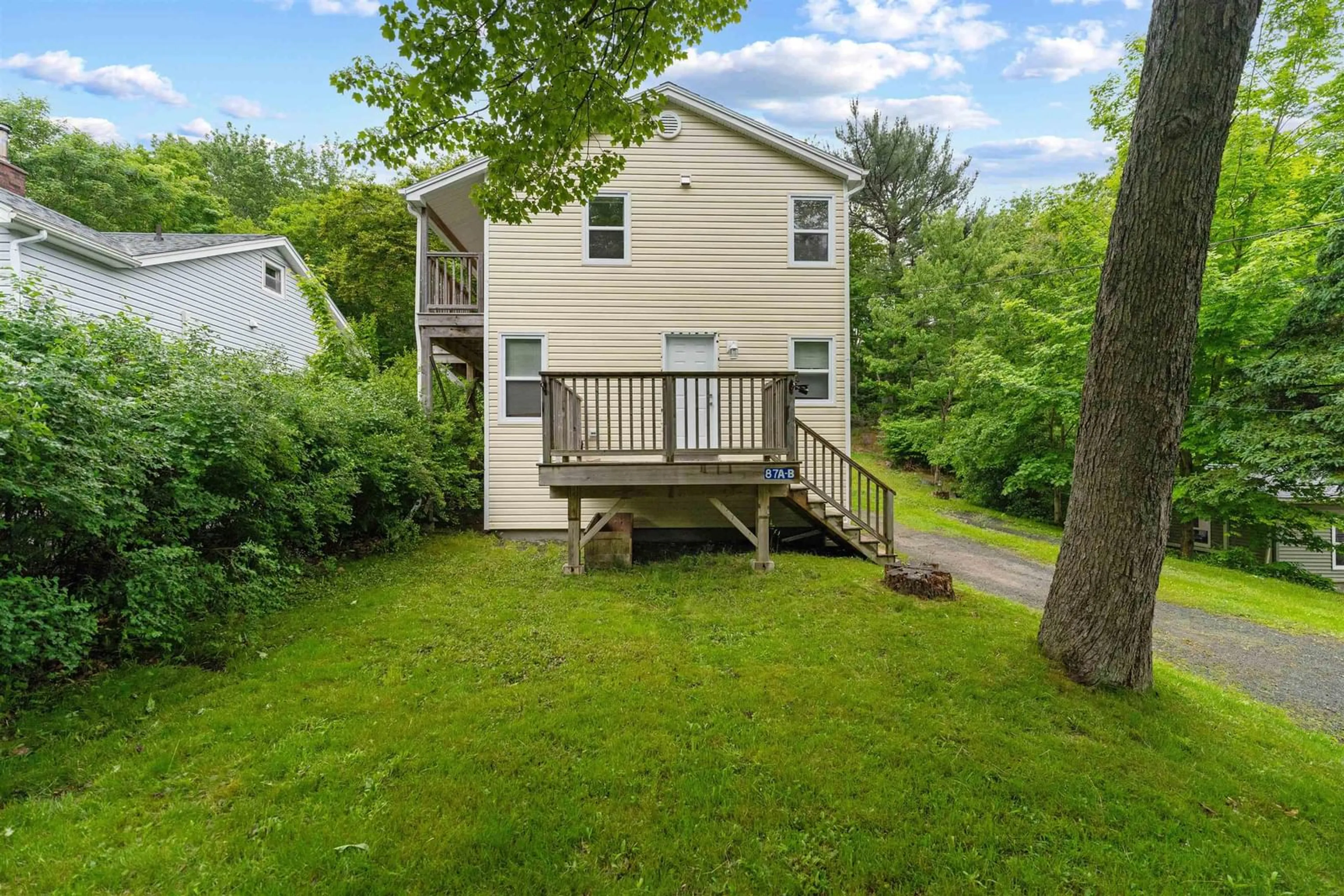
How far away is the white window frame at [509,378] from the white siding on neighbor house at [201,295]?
349 cm

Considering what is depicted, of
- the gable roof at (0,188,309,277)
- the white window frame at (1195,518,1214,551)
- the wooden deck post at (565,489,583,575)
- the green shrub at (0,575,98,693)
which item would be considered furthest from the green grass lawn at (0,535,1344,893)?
the white window frame at (1195,518,1214,551)

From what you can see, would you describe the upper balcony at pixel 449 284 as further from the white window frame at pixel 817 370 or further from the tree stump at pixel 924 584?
the tree stump at pixel 924 584

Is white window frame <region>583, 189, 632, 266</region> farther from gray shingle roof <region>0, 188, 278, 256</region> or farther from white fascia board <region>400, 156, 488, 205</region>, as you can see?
gray shingle roof <region>0, 188, 278, 256</region>

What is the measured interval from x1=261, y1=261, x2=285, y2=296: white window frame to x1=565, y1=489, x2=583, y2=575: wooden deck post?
1133cm

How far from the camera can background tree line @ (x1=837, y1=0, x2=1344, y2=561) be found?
30.0ft

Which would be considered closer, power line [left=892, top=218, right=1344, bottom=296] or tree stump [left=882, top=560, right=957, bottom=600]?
tree stump [left=882, top=560, right=957, bottom=600]

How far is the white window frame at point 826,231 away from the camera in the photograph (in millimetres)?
8383

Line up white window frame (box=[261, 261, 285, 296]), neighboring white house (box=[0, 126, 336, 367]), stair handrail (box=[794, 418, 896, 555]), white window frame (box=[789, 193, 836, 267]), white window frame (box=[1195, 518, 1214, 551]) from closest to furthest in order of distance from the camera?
stair handrail (box=[794, 418, 896, 555]), neighboring white house (box=[0, 126, 336, 367]), white window frame (box=[789, 193, 836, 267]), white window frame (box=[261, 261, 285, 296]), white window frame (box=[1195, 518, 1214, 551])

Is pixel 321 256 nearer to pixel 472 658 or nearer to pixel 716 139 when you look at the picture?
pixel 716 139

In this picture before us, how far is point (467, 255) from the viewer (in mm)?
8680

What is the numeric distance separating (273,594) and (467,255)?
20.2 ft

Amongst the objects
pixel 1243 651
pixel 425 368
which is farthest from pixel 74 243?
pixel 1243 651

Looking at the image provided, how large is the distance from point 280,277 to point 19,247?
19.3 feet

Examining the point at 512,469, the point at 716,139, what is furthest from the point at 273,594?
the point at 716,139
